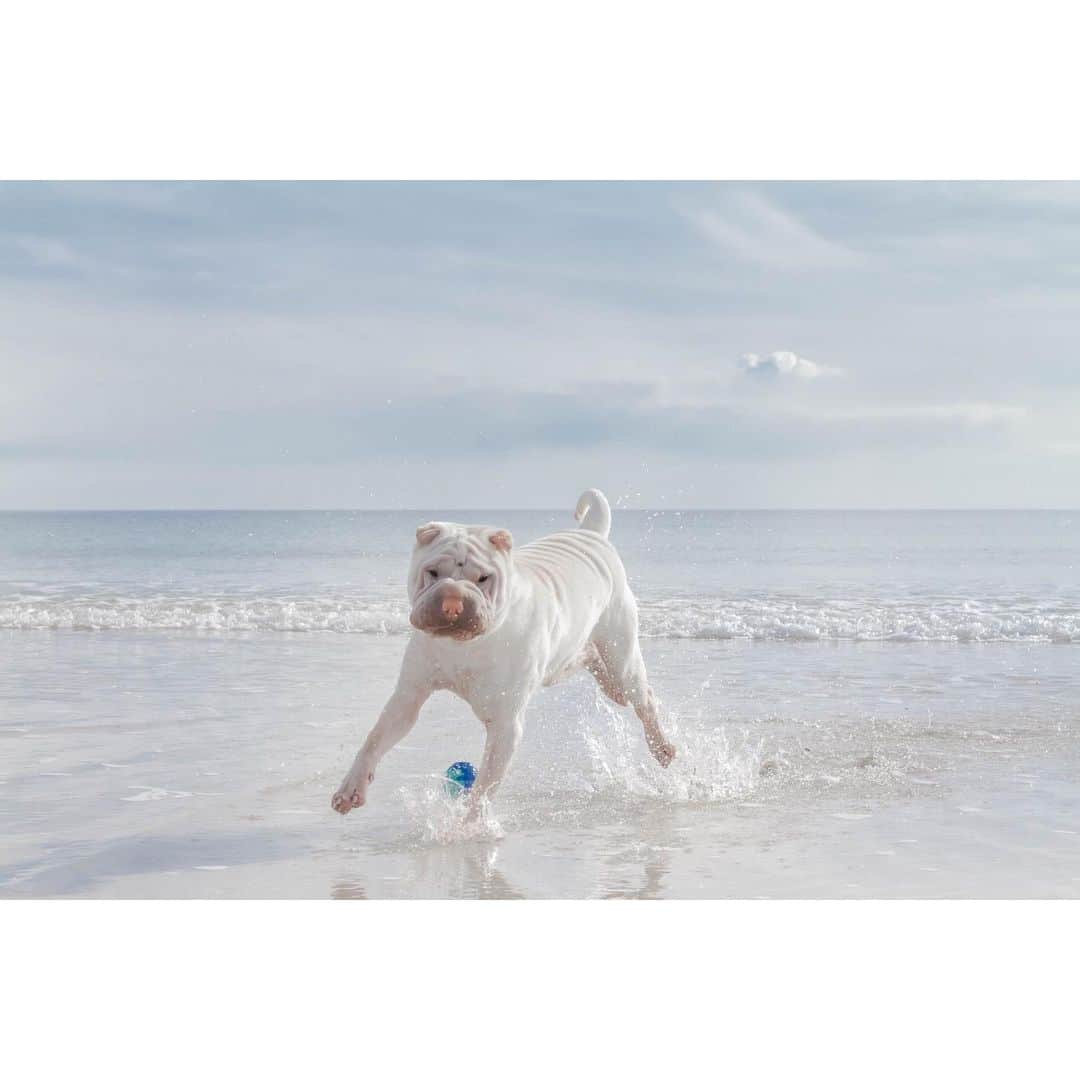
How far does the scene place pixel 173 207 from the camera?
13203 mm

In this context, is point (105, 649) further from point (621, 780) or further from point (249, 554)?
point (249, 554)

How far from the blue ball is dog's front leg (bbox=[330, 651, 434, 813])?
1.00 feet

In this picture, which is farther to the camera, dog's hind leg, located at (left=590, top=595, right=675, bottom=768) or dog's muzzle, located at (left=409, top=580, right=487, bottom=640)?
dog's hind leg, located at (left=590, top=595, right=675, bottom=768)

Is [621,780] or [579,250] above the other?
[579,250]

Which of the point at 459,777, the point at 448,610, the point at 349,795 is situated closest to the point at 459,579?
the point at 448,610

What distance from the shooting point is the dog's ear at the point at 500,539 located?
10.6 ft

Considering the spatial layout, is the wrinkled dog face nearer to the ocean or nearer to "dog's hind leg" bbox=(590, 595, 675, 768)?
the ocean

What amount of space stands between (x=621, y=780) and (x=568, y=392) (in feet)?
29.9

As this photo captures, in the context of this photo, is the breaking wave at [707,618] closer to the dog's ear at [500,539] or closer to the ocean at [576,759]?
the ocean at [576,759]

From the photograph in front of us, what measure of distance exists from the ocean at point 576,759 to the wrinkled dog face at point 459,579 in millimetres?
652

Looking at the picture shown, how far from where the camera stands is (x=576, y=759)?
4.76 meters

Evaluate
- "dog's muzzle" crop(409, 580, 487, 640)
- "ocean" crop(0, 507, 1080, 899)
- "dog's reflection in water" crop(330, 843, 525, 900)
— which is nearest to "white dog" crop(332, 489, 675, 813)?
"dog's muzzle" crop(409, 580, 487, 640)

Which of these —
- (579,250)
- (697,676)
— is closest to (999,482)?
(697,676)

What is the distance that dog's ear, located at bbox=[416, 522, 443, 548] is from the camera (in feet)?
10.5
